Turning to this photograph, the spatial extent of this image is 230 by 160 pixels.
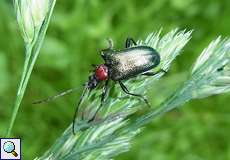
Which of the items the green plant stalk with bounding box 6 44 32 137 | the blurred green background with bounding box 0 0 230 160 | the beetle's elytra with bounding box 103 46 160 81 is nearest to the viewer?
the green plant stalk with bounding box 6 44 32 137

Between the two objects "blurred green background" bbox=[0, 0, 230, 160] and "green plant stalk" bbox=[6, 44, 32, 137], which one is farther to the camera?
"blurred green background" bbox=[0, 0, 230, 160]

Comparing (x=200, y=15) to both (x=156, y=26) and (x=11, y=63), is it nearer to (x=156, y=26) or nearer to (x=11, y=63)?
(x=156, y=26)

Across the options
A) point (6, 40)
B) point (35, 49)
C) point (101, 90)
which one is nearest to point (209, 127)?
point (6, 40)

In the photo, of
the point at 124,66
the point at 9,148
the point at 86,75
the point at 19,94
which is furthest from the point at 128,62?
the point at 86,75

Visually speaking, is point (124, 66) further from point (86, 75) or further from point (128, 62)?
point (86, 75)

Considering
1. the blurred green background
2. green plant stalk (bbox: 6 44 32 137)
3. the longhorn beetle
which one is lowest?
green plant stalk (bbox: 6 44 32 137)

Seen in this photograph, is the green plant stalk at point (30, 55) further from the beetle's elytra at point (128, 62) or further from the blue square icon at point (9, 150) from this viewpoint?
the beetle's elytra at point (128, 62)

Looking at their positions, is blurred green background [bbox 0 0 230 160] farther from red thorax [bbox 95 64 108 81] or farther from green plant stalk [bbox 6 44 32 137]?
green plant stalk [bbox 6 44 32 137]

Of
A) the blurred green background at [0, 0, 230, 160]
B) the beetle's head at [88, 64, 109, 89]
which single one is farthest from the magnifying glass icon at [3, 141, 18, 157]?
the blurred green background at [0, 0, 230, 160]
